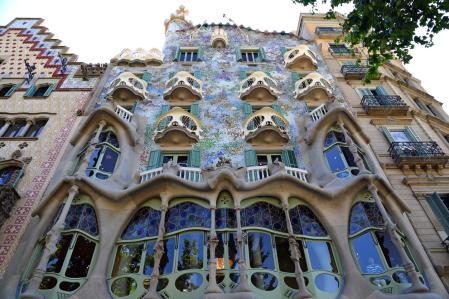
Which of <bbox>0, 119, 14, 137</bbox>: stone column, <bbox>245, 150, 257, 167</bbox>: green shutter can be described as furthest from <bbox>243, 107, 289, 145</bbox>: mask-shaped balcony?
<bbox>0, 119, 14, 137</bbox>: stone column

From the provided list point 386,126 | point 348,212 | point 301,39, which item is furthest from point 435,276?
point 301,39

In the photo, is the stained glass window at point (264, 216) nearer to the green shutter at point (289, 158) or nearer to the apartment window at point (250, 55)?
the green shutter at point (289, 158)

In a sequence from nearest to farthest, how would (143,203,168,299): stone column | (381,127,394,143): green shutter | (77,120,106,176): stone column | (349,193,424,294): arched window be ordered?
(143,203,168,299): stone column → (349,193,424,294): arched window → (77,120,106,176): stone column → (381,127,394,143): green shutter

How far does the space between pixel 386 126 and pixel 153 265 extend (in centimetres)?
1297

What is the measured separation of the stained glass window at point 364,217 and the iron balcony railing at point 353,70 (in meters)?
10.5

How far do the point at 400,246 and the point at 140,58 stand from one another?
17.8 metres

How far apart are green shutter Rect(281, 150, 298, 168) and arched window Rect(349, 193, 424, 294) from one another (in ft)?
10.9

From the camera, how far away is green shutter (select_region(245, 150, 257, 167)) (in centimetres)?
1448

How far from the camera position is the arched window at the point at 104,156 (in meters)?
13.1

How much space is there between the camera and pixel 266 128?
602 inches

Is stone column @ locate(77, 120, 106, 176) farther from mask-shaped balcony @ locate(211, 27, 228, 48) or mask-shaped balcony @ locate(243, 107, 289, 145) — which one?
mask-shaped balcony @ locate(211, 27, 228, 48)

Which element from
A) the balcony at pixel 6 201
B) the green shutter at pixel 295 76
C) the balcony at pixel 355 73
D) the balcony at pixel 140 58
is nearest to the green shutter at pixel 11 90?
the balcony at pixel 140 58

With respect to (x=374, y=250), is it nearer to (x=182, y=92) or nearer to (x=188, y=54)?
(x=182, y=92)

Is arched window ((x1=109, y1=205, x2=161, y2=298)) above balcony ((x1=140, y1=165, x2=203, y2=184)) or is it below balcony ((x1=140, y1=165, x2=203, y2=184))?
below
